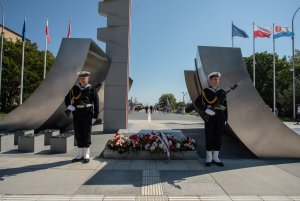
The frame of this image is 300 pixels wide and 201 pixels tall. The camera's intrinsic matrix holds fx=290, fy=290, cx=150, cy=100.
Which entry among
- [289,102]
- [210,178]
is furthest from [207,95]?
[289,102]

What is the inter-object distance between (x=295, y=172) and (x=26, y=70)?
46.4m

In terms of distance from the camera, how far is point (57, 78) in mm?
9578

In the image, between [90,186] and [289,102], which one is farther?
[289,102]

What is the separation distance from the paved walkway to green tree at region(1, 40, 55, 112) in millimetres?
41930

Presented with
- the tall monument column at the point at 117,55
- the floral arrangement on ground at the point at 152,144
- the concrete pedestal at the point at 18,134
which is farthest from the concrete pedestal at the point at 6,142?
the tall monument column at the point at 117,55

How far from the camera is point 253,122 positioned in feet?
24.2

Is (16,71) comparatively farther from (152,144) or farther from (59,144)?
(152,144)

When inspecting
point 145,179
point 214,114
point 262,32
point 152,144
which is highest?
point 262,32

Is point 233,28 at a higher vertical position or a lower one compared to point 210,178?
higher

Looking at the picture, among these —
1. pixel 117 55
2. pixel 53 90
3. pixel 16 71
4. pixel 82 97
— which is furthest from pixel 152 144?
pixel 16 71

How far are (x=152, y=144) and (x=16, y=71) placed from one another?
4333cm

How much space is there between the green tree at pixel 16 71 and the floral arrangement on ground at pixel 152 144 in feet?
139

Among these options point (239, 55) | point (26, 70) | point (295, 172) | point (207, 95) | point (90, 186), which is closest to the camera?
point (90, 186)

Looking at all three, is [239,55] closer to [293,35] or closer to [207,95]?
[207,95]
